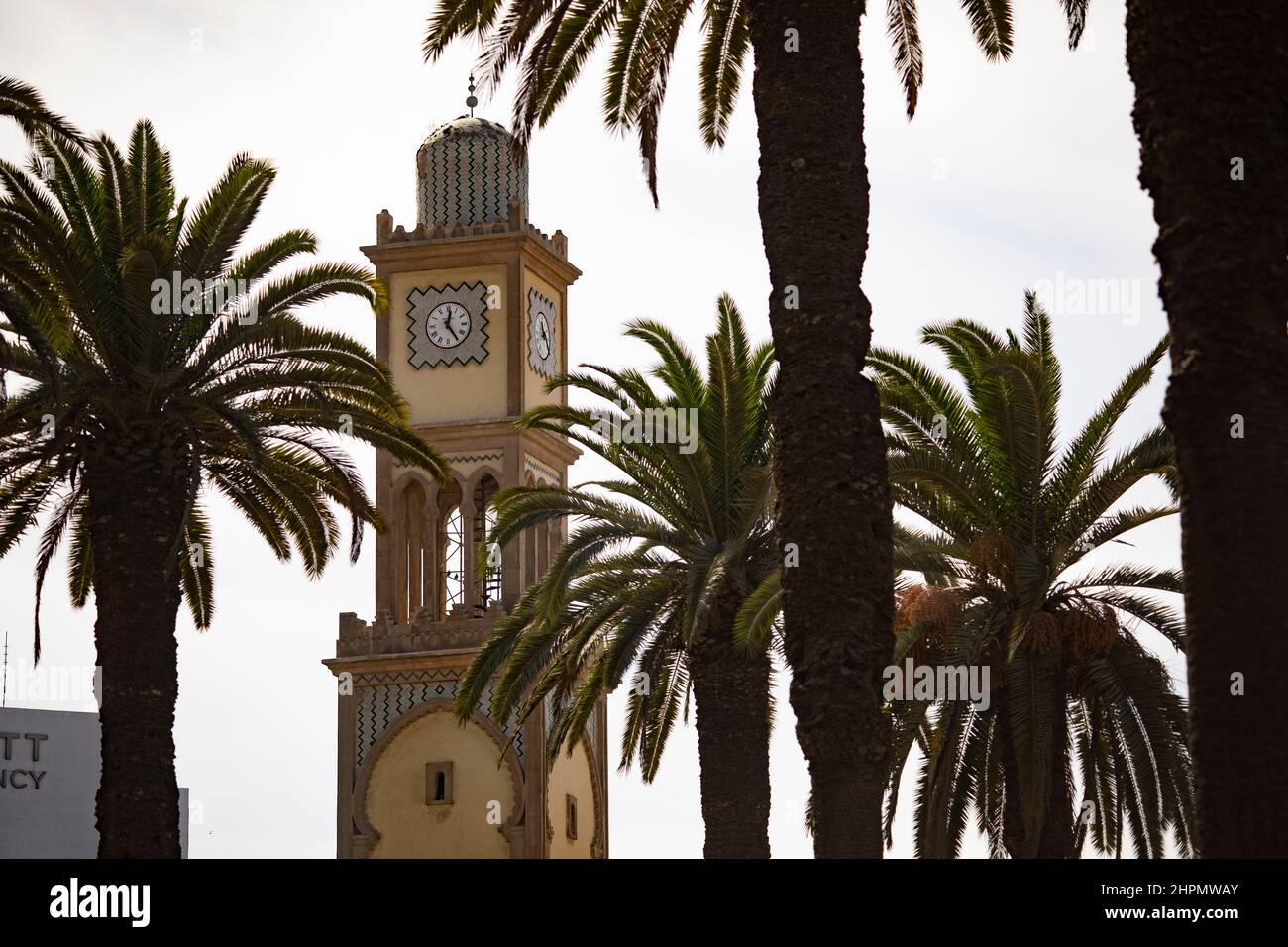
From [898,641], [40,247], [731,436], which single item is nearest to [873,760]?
[898,641]

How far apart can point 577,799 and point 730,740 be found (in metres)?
20.1

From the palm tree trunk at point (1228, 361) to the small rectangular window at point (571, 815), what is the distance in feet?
116

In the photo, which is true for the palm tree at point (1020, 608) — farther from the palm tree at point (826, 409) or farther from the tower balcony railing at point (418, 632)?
the tower balcony railing at point (418, 632)

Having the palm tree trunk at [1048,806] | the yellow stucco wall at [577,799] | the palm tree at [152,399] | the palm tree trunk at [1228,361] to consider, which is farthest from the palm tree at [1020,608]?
the yellow stucco wall at [577,799]

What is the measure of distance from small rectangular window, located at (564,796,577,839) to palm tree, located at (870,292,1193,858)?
20.8 meters

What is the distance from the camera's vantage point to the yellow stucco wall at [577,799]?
4722 centimetres

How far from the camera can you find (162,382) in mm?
25516

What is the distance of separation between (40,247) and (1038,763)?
1160 centimetres

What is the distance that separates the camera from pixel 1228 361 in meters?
12.8

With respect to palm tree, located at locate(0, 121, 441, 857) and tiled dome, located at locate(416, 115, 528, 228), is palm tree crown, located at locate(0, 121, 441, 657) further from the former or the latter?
tiled dome, located at locate(416, 115, 528, 228)

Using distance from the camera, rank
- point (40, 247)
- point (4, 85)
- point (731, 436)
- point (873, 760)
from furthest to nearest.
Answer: point (731, 436) → point (40, 247) → point (4, 85) → point (873, 760)

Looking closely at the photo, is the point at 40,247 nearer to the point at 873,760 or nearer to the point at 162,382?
the point at 162,382

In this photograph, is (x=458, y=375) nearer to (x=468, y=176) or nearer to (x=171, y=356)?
(x=468, y=176)
